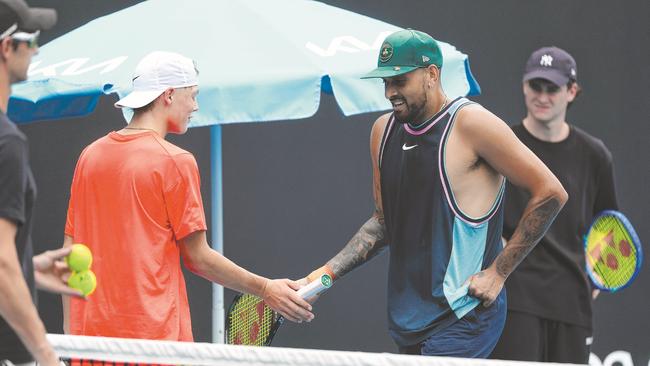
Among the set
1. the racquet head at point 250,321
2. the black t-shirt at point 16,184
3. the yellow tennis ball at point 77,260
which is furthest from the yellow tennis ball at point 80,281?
the racquet head at point 250,321

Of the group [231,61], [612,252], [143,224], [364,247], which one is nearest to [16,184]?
[143,224]

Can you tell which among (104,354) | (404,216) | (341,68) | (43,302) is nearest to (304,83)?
(341,68)

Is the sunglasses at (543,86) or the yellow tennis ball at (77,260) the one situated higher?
the sunglasses at (543,86)

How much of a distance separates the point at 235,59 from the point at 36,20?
2.21 m

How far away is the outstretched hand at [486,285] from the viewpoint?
4484mm

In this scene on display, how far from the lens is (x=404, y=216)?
4.58m

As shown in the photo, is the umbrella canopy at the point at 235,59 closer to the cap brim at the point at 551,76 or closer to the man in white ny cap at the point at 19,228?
the cap brim at the point at 551,76

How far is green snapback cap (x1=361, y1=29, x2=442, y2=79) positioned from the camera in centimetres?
457

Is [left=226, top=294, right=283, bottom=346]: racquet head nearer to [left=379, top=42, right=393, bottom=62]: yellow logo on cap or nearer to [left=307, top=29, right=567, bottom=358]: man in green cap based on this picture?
[left=307, top=29, right=567, bottom=358]: man in green cap

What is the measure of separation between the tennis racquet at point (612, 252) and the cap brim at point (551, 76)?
631 millimetres

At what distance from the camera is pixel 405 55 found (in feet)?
15.0

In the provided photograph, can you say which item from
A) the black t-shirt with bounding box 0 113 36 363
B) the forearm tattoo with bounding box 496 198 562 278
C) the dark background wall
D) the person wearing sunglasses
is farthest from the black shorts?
the black t-shirt with bounding box 0 113 36 363

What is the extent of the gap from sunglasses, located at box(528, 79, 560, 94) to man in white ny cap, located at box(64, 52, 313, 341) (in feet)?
5.93

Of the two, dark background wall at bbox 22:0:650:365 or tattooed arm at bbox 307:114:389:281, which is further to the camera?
dark background wall at bbox 22:0:650:365
